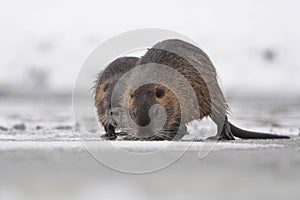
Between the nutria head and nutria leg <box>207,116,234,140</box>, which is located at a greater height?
the nutria head

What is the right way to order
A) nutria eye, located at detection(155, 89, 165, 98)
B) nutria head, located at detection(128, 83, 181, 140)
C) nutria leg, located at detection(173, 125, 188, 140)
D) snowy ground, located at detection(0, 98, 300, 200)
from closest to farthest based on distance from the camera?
snowy ground, located at detection(0, 98, 300, 200)
nutria head, located at detection(128, 83, 181, 140)
nutria eye, located at detection(155, 89, 165, 98)
nutria leg, located at detection(173, 125, 188, 140)

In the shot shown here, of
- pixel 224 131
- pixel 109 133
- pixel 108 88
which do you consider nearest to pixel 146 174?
pixel 224 131

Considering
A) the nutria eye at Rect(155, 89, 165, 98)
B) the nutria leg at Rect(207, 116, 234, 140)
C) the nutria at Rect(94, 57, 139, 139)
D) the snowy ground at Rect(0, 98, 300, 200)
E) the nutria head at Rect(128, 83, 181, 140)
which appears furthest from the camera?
the nutria at Rect(94, 57, 139, 139)

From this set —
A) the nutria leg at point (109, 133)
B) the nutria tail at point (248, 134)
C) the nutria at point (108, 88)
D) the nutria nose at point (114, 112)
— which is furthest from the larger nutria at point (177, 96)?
the nutria leg at point (109, 133)

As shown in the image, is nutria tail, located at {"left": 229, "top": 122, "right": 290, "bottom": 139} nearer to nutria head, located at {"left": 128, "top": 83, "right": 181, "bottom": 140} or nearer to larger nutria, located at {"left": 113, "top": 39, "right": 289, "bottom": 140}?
larger nutria, located at {"left": 113, "top": 39, "right": 289, "bottom": 140}

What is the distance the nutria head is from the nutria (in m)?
0.71

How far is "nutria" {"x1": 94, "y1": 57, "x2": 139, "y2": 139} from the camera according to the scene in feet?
24.2

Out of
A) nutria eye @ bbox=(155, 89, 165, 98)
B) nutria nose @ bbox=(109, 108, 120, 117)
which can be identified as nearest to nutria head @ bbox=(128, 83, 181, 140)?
nutria eye @ bbox=(155, 89, 165, 98)

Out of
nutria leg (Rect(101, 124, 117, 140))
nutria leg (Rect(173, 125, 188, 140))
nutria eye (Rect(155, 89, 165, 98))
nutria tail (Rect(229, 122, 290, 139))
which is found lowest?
nutria tail (Rect(229, 122, 290, 139))

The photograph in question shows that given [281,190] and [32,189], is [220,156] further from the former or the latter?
[32,189]

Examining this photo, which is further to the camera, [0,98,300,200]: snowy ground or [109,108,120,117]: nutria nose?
[109,108,120,117]: nutria nose

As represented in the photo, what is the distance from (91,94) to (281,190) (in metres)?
4.00

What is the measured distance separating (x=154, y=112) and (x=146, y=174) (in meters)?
1.76

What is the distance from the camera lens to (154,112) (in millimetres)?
6531
